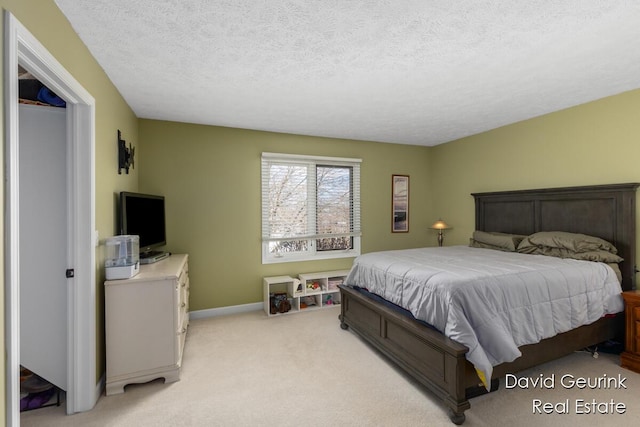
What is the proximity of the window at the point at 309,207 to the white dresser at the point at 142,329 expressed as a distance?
1773 mm

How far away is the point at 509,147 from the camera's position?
151 inches

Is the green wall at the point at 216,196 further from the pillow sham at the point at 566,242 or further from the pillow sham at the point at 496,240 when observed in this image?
the pillow sham at the point at 566,242

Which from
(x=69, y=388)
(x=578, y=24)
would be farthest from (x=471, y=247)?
(x=69, y=388)

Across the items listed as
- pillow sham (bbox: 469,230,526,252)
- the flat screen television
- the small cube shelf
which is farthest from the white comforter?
the flat screen television

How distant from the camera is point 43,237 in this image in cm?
194

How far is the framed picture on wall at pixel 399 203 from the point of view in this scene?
481cm

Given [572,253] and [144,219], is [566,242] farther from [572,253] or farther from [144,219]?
[144,219]

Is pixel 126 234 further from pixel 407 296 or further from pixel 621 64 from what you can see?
pixel 621 64

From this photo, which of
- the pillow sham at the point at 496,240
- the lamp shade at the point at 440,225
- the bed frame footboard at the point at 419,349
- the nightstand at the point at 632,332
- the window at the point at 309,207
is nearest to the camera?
the bed frame footboard at the point at 419,349

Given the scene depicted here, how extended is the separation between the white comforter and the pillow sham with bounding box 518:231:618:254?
0.26 m

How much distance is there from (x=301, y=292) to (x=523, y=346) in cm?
250

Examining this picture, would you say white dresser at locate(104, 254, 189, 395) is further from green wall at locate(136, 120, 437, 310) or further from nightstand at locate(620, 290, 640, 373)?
nightstand at locate(620, 290, 640, 373)

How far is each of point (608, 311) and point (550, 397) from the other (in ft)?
3.41

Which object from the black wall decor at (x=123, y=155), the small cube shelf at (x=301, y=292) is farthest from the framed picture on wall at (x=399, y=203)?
the black wall decor at (x=123, y=155)
